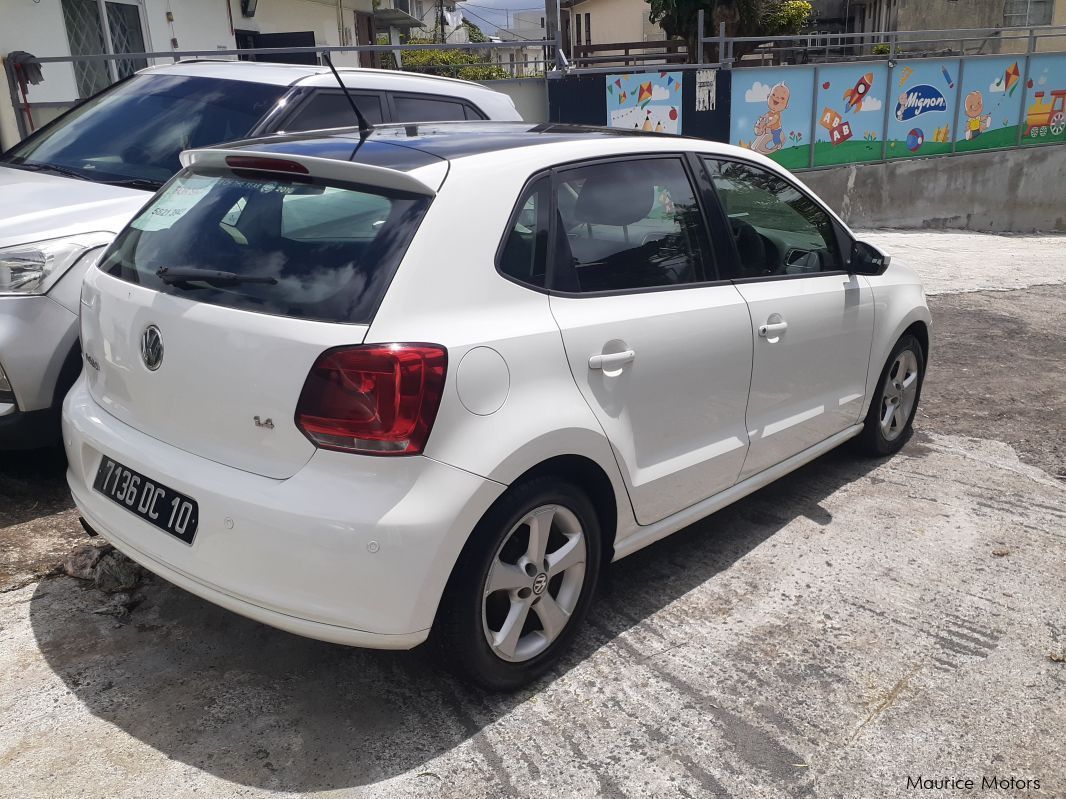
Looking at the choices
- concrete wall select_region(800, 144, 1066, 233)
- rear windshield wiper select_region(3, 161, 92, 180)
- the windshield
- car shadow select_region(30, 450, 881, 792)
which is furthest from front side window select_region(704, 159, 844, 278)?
concrete wall select_region(800, 144, 1066, 233)

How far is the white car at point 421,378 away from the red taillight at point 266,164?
0.02 metres

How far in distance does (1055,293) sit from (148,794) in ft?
32.3

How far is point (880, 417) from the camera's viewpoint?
4.91 metres

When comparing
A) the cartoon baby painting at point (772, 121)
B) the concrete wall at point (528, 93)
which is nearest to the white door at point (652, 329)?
the concrete wall at point (528, 93)

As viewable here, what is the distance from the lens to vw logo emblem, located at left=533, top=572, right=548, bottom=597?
2.93m

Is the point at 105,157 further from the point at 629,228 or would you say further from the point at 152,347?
the point at 629,228

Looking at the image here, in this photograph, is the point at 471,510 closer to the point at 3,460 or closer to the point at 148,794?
the point at 148,794

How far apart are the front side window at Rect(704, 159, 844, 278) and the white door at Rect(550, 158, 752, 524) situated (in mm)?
248

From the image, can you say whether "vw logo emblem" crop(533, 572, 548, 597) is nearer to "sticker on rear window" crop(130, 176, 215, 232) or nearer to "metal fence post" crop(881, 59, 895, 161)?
"sticker on rear window" crop(130, 176, 215, 232)

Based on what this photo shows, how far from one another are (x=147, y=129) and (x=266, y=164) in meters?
2.67

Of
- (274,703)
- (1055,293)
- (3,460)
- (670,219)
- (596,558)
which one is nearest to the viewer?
(274,703)

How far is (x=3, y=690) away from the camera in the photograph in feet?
9.61

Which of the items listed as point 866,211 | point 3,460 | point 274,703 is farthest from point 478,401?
point 866,211

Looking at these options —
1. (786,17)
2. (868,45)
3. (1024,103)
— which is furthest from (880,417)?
(786,17)
